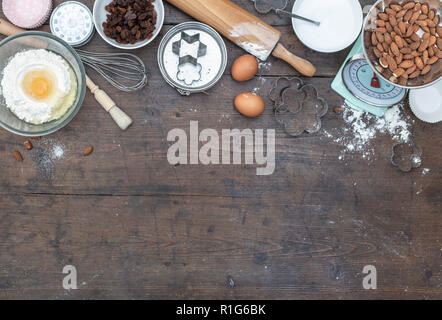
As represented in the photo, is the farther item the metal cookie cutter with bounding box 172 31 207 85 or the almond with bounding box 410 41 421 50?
the metal cookie cutter with bounding box 172 31 207 85

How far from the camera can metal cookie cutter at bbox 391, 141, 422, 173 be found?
1003mm

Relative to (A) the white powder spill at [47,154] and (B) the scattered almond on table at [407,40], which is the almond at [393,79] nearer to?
(B) the scattered almond on table at [407,40]

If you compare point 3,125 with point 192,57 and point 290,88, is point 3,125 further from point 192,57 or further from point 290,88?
point 290,88

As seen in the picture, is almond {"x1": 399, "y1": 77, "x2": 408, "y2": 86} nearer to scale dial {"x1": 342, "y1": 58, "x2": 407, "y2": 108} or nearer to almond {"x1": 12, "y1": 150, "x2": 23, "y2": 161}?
scale dial {"x1": 342, "y1": 58, "x2": 407, "y2": 108}

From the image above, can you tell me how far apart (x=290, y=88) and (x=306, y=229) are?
396mm

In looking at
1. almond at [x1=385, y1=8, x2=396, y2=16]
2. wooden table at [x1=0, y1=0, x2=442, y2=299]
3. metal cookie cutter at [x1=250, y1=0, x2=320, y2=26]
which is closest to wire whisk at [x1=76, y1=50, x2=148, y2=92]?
wooden table at [x1=0, y1=0, x2=442, y2=299]

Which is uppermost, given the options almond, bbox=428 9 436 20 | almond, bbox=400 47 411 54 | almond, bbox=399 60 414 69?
almond, bbox=428 9 436 20

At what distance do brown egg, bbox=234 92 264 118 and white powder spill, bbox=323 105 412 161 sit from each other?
0.20 meters

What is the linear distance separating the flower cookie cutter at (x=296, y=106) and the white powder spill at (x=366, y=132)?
0.18 ft

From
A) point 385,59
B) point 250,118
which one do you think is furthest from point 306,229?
point 385,59

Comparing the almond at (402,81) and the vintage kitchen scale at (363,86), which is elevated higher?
the vintage kitchen scale at (363,86)

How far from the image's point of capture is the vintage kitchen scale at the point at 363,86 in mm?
976

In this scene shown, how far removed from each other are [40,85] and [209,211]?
55cm

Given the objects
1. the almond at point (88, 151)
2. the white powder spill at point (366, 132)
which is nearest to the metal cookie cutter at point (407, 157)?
the white powder spill at point (366, 132)
